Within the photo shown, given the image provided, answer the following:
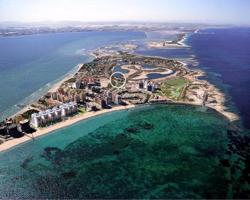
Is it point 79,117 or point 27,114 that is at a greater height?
point 27,114

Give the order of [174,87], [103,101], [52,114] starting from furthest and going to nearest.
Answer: [174,87] → [103,101] → [52,114]

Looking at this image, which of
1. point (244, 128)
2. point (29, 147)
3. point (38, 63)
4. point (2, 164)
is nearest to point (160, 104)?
point (244, 128)

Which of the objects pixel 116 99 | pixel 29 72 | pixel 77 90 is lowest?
pixel 29 72

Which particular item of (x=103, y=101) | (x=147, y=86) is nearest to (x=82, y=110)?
(x=103, y=101)

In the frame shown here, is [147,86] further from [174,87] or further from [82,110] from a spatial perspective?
[82,110]

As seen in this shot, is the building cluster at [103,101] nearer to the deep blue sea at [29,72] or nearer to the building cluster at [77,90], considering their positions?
the building cluster at [77,90]

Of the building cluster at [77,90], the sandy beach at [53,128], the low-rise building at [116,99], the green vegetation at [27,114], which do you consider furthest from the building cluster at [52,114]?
the low-rise building at [116,99]

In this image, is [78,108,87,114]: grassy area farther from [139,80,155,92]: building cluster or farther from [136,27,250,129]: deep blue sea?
[136,27,250,129]: deep blue sea
